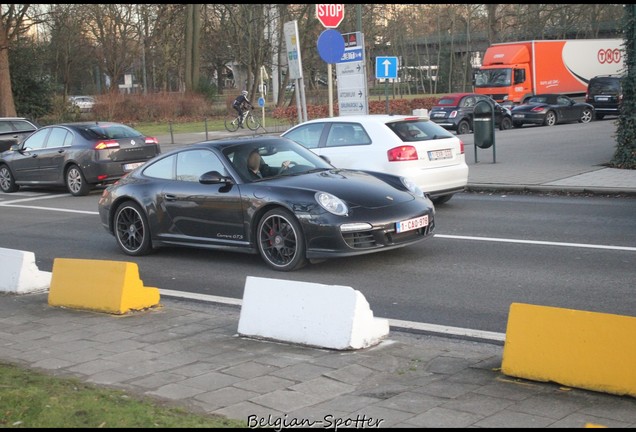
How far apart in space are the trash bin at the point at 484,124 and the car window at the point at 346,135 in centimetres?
614

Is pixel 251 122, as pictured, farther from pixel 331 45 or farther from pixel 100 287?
pixel 100 287

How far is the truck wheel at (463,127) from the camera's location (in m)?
35.4

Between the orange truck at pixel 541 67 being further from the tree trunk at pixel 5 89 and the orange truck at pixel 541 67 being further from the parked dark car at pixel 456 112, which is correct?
the tree trunk at pixel 5 89

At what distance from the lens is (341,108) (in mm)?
22859

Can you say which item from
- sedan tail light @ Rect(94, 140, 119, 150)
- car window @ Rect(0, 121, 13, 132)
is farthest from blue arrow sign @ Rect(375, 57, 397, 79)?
car window @ Rect(0, 121, 13, 132)

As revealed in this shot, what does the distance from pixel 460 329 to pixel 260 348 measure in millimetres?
1641

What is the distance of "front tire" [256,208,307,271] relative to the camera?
9586 millimetres

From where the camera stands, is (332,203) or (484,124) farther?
(484,124)

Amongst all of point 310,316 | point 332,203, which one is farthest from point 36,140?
point 310,316

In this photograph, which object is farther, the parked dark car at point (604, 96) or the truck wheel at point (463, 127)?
the parked dark car at point (604, 96)

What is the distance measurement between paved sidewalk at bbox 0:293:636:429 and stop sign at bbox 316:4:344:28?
15.5m

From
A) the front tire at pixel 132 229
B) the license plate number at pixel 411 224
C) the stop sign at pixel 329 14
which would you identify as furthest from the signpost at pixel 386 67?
the license plate number at pixel 411 224

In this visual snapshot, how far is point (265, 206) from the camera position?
9836 millimetres

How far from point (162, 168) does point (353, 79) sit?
1179 centimetres
